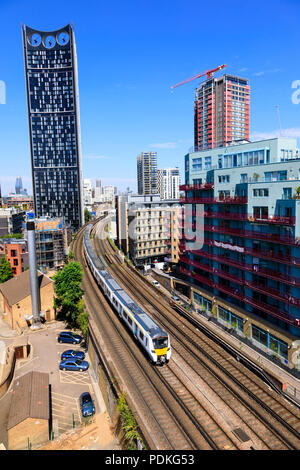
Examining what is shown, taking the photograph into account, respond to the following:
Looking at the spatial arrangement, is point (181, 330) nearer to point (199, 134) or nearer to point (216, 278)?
point (216, 278)

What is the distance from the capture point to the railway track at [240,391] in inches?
960

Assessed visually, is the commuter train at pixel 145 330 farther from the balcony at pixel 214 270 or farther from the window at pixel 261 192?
the window at pixel 261 192

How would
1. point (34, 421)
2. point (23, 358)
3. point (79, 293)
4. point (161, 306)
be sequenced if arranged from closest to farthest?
point (34, 421)
point (23, 358)
point (79, 293)
point (161, 306)

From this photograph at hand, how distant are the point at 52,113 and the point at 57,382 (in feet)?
442

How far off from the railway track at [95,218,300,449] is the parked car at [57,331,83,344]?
11731mm

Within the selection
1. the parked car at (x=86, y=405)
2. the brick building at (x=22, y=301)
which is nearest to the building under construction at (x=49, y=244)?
the brick building at (x=22, y=301)

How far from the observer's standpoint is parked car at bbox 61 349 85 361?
37.7 m

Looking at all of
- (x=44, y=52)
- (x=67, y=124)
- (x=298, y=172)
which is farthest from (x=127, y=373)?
(x=44, y=52)

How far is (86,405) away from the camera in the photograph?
28625 mm

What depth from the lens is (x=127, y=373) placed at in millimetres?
32844

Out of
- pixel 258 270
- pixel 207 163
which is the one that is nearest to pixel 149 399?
pixel 258 270

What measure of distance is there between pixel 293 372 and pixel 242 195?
21.5 m

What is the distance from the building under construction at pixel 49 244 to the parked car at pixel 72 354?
124 feet

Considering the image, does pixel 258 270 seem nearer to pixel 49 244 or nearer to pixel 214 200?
pixel 214 200
